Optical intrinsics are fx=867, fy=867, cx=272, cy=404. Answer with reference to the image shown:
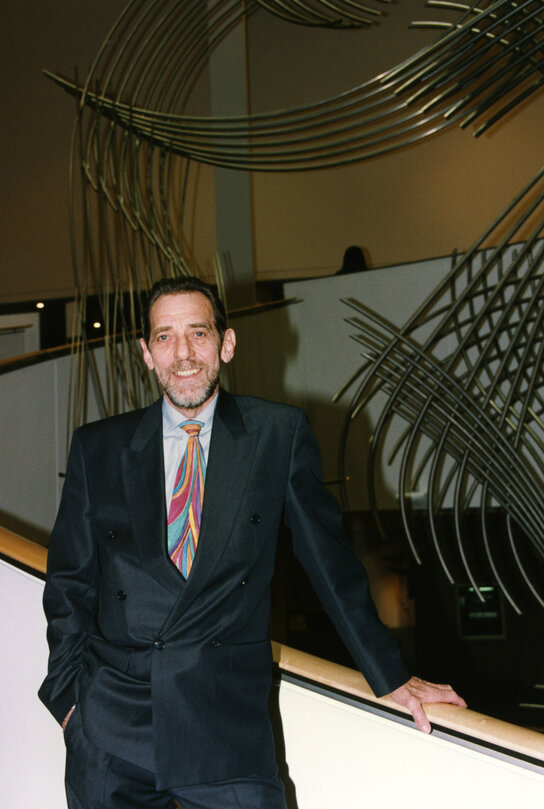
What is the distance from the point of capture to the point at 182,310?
1.37 meters

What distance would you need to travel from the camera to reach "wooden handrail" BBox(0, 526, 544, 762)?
1303mm

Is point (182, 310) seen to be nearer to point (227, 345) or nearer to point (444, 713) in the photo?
point (227, 345)

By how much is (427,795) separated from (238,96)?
22.8 ft

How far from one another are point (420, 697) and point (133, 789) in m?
0.46

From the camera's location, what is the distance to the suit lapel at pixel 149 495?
126 centimetres

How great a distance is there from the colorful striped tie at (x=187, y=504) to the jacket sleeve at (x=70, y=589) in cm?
14

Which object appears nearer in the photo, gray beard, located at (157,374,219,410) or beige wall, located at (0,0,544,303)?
gray beard, located at (157,374,219,410)

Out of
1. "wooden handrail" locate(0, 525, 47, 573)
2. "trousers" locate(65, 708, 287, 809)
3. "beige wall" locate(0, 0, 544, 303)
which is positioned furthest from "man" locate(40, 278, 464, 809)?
"beige wall" locate(0, 0, 544, 303)

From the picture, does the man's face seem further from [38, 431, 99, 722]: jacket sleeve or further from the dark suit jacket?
[38, 431, 99, 722]: jacket sleeve

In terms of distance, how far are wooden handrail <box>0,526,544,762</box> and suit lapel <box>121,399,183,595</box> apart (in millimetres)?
363

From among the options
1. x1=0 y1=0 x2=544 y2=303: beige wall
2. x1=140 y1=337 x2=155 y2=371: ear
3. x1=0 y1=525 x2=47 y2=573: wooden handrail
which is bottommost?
x1=0 y1=525 x2=47 y2=573: wooden handrail

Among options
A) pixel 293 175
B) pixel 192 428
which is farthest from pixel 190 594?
pixel 293 175

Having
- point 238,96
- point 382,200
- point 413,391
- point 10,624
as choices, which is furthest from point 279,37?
point 10,624

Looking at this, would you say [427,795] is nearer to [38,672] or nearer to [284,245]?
[38,672]
